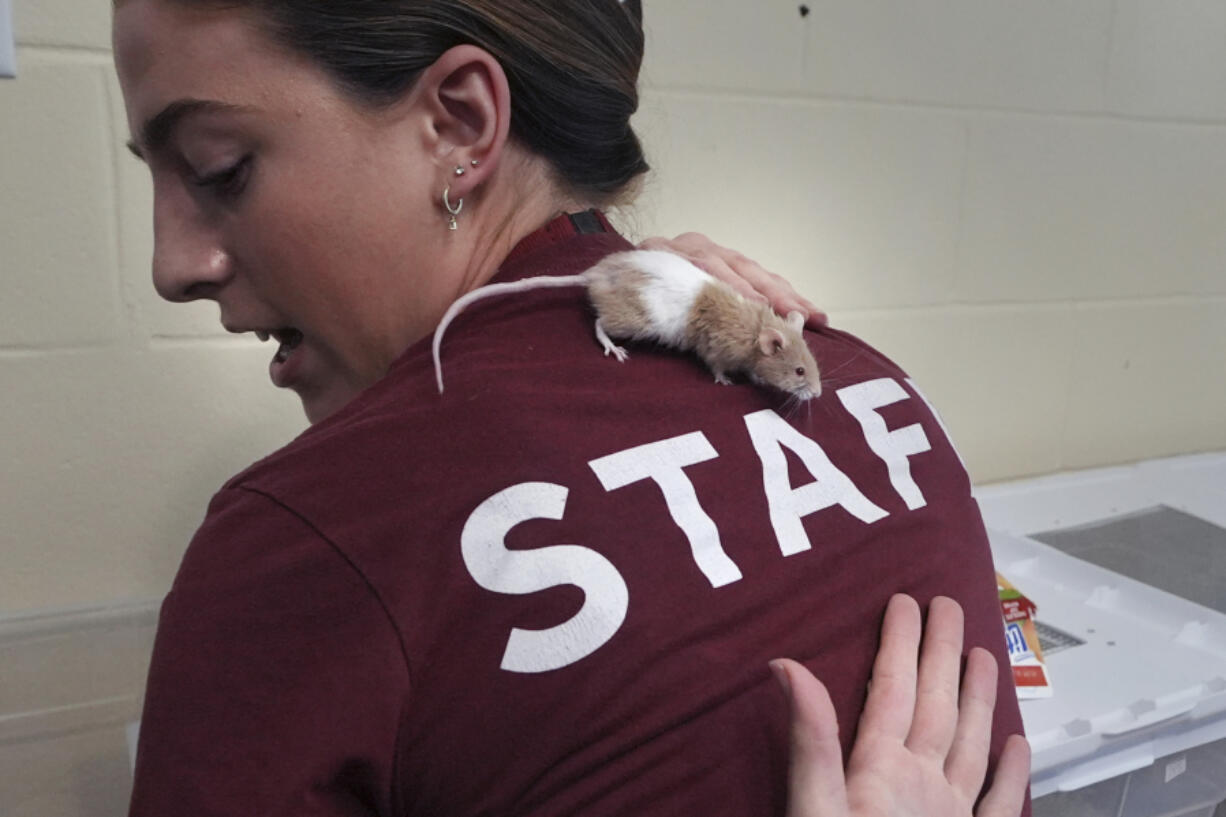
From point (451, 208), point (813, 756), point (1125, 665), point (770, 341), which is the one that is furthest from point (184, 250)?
point (1125, 665)

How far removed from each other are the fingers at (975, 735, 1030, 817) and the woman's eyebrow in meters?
0.68

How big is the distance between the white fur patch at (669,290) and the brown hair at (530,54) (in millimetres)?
100

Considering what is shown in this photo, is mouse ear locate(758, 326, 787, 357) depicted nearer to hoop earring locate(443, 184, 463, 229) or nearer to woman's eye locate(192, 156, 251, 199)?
hoop earring locate(443, 184, 463, 229)

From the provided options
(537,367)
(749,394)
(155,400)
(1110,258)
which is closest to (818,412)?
(749,394)

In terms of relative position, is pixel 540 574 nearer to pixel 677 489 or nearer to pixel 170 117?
pixel 677 489

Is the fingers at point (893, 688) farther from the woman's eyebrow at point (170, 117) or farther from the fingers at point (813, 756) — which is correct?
the woman's eyebrow at point (170, 117)

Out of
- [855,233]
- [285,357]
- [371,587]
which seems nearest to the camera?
[371,587]

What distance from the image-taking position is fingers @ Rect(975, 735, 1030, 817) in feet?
2.16

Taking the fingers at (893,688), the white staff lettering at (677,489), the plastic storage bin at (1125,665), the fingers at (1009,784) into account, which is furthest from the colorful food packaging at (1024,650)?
the white staff lettering at (677,489)

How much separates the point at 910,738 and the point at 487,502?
1.02 feet

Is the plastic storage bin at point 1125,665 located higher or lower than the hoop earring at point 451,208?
lower

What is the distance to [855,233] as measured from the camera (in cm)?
166

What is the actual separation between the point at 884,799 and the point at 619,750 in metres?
0.16

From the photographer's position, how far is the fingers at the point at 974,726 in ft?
2.07
